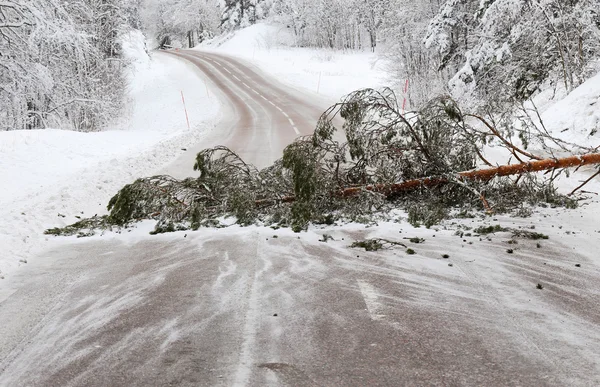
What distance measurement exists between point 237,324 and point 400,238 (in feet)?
7.62

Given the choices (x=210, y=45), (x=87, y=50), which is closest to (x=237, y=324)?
(x=87, y=50)

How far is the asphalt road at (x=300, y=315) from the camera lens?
2.60m

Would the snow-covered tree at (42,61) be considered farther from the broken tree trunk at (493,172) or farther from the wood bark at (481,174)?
the broken tree trunk at (493,172)

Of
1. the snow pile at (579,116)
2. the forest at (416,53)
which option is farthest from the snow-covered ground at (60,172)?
the snow pile at (579,116)

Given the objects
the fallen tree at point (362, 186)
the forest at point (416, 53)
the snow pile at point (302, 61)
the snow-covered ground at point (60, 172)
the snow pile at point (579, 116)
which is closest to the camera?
Result: the fallen tree at point (362, 186)

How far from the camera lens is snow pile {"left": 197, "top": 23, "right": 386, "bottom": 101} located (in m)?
31.2

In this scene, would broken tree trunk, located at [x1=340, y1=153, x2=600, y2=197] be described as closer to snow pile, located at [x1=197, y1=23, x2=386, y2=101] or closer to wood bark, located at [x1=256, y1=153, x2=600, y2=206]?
wood bark, located at [x1=256, y1=153, x2=600, y2=206]

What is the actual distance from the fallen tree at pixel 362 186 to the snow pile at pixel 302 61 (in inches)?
753

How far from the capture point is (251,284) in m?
3.88

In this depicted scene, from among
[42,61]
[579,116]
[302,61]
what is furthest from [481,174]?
[302,61]

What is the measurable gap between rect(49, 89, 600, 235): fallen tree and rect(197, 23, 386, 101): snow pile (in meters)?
19.1

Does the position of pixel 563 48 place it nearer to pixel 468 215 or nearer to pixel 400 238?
pixel 468 215

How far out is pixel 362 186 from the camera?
5840 mm

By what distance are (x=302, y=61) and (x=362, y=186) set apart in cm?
4394
